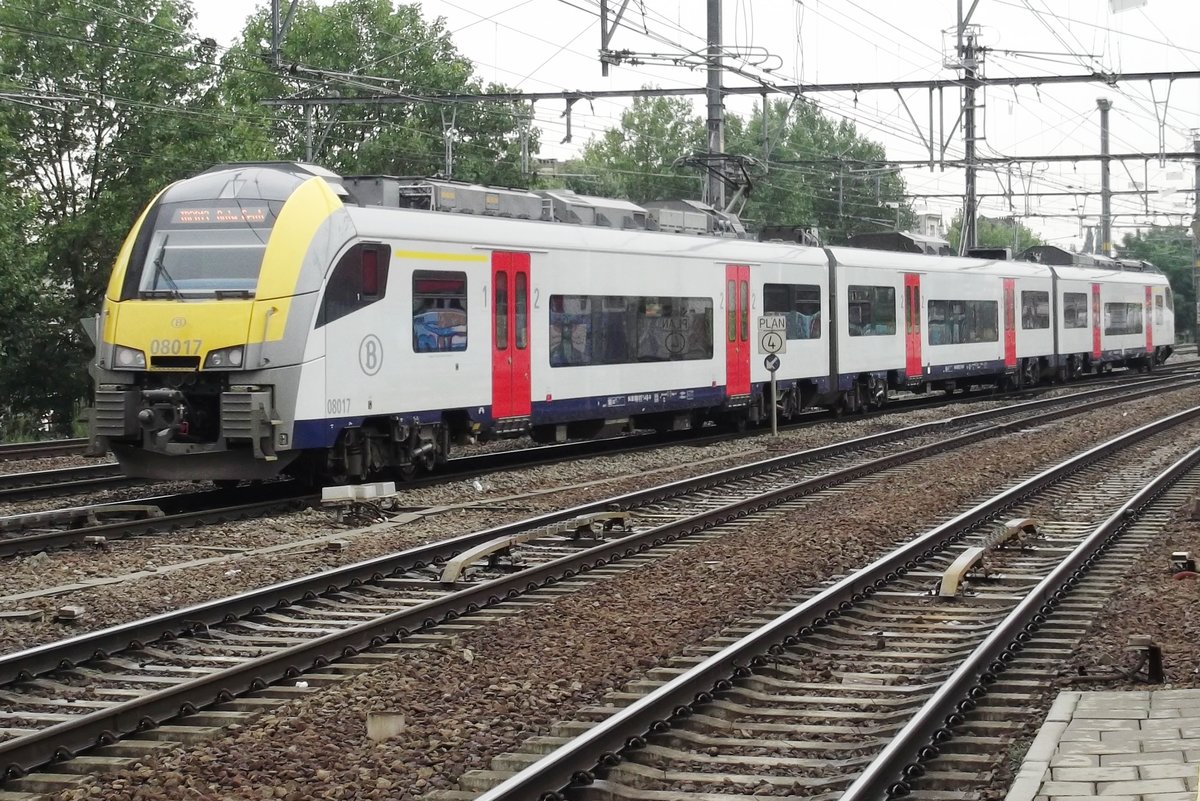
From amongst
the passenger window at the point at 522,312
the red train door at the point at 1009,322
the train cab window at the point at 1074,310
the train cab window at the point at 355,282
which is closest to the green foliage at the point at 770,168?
the train cab window at the point at 1074,310

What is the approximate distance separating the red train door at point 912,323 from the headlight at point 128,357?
17342 mm

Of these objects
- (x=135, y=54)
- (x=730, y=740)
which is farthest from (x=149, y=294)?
(x=135, y=54)

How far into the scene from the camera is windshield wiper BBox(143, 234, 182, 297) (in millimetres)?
14383

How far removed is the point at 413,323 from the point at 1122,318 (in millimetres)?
31940

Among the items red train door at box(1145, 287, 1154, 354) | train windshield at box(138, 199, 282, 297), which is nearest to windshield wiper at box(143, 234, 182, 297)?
train windshield at box(138, 199, 282, 297)

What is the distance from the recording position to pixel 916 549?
38.4 ft

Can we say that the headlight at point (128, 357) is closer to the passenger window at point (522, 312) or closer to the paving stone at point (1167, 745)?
the passenger window at point (522, 312)

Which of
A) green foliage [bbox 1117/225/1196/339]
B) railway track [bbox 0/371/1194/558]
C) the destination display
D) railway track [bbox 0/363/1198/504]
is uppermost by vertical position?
green foliage [bbox 1117/225/1196/339]

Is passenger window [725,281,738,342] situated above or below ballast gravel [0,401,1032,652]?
above

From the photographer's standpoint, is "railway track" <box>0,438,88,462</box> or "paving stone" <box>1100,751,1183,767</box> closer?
"paving stone" <box>1100,751,1183,767</box>

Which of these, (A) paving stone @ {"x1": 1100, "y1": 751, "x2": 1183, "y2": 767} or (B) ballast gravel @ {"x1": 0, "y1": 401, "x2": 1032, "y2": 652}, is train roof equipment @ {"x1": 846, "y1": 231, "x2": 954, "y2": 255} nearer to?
(B) ballast gravel @ {"x1": 0, "y1": 401, "x2": 1032, "y2": 652}

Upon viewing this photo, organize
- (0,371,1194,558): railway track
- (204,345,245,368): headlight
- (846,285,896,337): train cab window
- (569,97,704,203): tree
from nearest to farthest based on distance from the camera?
(0,371,1194,558): railway track
(204,345,245,368): headlight
(846,285,896,337): train cab window
(569,97,704,203): tree

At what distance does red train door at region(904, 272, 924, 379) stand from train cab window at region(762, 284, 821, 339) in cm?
399

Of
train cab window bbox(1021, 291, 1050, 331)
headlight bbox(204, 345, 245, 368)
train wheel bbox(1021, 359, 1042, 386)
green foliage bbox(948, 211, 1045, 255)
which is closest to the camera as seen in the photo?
headlight bbox(204, 345, 245, 368)
